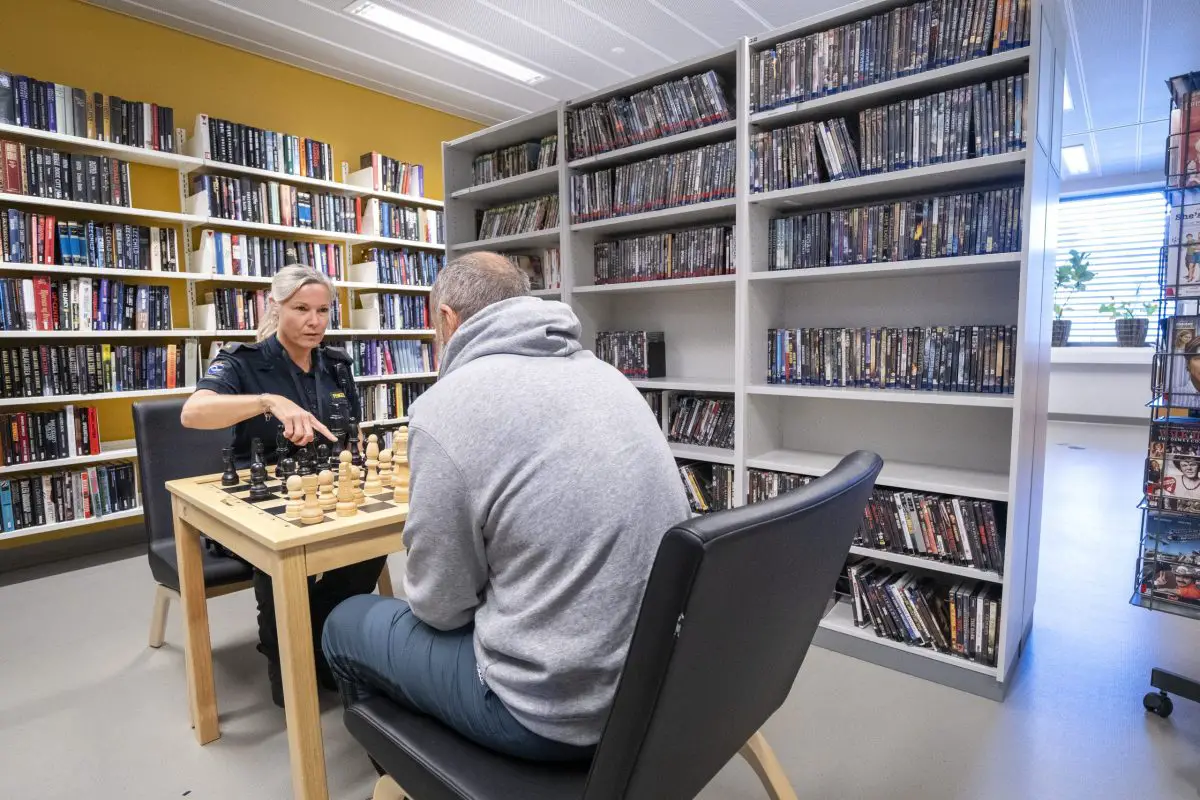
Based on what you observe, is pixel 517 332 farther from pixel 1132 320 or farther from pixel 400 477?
A: pixel 1132 320

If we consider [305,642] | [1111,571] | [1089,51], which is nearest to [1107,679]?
[1111,571]

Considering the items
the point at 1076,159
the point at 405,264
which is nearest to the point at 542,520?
the point at 405,264

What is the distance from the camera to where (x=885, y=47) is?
7.19 feet

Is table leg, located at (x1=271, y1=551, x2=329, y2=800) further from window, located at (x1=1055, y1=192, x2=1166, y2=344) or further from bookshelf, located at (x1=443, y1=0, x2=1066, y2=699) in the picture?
window, located at (x1=1055, y1=192, x2=1166, y2=344)

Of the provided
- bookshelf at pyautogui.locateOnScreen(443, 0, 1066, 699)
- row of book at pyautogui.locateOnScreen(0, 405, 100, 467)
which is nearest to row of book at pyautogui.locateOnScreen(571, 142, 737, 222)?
bookshelf at pyautogui.locateOnScreen(443, 0, 1066, 699)

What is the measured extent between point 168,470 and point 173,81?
276 centimetres

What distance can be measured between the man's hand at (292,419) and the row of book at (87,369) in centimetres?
211

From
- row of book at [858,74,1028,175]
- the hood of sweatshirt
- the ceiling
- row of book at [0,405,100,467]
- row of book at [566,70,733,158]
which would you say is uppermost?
the ceiling

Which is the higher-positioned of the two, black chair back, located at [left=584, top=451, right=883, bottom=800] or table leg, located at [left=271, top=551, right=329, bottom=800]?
black chair back, located at [left=584, top=451, right=883, bottom=800]

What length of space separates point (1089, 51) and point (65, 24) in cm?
596

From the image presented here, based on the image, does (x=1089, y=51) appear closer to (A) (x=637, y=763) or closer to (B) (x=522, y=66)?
(B) (x=522, y=66)

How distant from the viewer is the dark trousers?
2010 mm

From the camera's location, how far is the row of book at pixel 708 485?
2.72 metres

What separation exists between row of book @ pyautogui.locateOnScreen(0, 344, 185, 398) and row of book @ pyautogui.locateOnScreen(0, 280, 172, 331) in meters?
0.12
